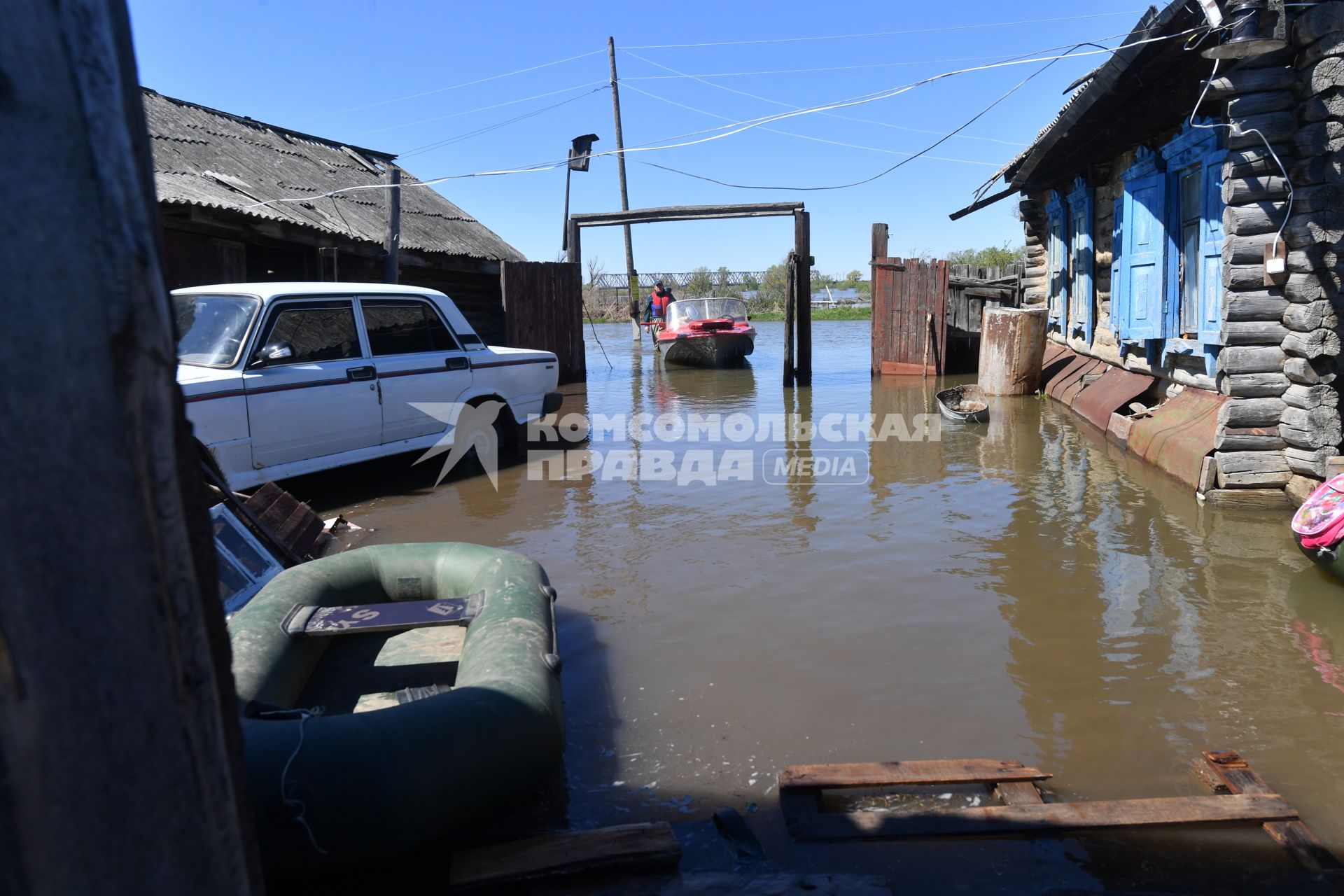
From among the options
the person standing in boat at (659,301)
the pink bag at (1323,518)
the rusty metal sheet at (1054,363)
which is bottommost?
the pink bag at (1323,518)

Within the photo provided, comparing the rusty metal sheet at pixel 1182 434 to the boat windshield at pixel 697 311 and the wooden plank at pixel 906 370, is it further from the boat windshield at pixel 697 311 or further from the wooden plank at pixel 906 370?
the boat windshield at pixel 697 311

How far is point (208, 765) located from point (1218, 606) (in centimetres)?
497

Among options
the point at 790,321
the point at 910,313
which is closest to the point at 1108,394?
the point at 910,313

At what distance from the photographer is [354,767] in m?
2.41

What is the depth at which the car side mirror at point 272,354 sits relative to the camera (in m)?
6.30

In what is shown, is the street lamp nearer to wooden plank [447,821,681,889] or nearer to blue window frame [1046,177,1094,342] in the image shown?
blue window frame [1046,177,1094,342]

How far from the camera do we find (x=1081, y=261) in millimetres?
12648

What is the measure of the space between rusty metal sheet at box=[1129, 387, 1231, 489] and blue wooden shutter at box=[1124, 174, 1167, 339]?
3.99ft

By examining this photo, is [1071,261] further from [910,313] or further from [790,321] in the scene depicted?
[790,321]

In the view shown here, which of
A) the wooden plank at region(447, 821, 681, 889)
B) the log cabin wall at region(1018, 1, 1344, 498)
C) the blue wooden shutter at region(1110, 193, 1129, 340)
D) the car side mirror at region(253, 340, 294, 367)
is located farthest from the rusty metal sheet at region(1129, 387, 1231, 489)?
the car side mirror at region(253, 340, 294, 367)

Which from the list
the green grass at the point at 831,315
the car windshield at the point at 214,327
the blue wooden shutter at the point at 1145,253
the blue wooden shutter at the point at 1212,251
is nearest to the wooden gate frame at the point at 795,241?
the blue wooden shutter at the point at 1145,253

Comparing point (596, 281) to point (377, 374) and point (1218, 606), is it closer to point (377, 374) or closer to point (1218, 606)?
point (377, 374)

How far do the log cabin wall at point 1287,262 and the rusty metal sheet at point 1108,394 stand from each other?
2.77 meters

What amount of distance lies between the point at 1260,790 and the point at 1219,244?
240 inches
